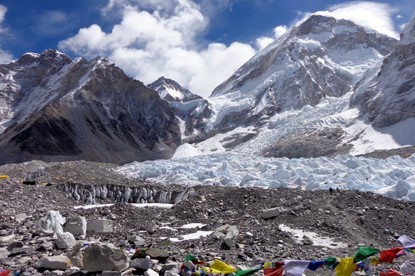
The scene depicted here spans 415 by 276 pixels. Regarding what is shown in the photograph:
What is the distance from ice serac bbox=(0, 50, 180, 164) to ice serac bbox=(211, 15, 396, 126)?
30388mm

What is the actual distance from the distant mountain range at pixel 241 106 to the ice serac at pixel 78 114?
1.20 ft

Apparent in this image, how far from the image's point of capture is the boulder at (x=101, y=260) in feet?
28.0

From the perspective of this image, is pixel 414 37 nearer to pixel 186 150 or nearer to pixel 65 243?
pixel 186 150

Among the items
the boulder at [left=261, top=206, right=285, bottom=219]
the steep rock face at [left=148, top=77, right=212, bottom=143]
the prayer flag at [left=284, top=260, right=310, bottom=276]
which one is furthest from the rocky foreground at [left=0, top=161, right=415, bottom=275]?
the steep rock face at [left=148, top=77, right=212, bottom=143]

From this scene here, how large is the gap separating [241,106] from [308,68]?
29235mm

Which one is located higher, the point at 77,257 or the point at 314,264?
the point at 77,257

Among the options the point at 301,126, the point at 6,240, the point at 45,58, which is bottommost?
the point at 6,240

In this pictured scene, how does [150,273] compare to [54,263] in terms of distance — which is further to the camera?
[54,263]

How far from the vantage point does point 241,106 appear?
539ft

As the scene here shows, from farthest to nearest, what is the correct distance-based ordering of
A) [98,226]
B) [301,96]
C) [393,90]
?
[301,96] → [393,90] → [98,226]

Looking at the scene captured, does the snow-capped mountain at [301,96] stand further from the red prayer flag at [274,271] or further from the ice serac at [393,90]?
the red prayer flag at [274,271]

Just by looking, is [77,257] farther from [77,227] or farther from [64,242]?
→ [77,227]

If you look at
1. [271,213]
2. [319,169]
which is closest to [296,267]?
[271,213]

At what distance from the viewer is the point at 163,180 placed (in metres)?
40.7
